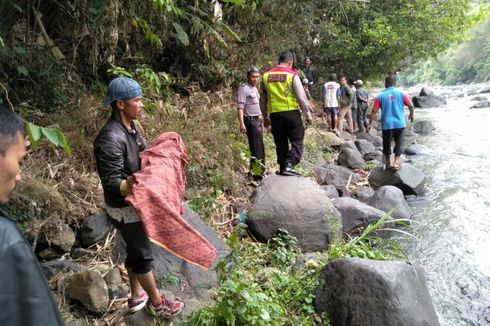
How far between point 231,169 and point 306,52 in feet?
33.0

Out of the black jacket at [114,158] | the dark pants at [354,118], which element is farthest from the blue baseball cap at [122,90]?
the dark pants at [354,118]

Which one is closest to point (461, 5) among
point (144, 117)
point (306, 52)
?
point (306, 52)

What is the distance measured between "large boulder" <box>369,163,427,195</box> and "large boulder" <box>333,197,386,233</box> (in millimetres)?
2287

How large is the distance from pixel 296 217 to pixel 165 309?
2424 millimetres

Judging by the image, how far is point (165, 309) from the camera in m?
3.07

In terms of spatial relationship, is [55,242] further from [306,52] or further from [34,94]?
[306,52]

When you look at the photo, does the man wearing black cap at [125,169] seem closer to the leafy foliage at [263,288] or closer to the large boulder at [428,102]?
the leafy foliage at [263,288]

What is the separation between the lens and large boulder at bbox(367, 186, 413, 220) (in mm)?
6750

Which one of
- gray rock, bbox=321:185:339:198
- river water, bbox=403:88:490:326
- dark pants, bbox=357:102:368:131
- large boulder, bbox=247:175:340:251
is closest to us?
river water, bbox=403:88:490:326

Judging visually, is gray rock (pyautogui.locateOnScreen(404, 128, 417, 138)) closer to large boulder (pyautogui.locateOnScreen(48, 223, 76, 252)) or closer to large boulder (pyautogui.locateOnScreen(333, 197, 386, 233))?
large boulder (pyautogui.locateOnScreen(333, 197, 386, 233))

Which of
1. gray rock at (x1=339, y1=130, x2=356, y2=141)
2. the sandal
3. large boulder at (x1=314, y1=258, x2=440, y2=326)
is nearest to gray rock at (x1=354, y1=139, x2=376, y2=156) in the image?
gray rock at (x1=339, y1=130, x2=356, y2=141)

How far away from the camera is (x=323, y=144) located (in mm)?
10781

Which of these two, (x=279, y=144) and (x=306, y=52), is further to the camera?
(x=306, y=52)

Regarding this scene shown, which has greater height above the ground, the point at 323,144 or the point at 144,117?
the point at 144,117
